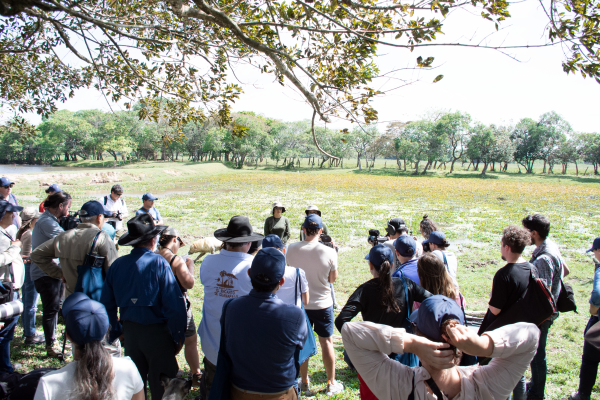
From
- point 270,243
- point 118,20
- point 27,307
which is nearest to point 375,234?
point 270,243

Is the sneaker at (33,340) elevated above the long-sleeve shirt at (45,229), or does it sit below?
below

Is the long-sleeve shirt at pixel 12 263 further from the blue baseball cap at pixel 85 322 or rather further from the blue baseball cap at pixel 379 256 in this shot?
the blue baseball cap at pixel 379 256

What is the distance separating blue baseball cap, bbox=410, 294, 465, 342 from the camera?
1.67 m

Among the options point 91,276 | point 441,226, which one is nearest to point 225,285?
point 91,276

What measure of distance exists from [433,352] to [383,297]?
1.26 metres

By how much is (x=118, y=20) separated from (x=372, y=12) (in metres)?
4.31

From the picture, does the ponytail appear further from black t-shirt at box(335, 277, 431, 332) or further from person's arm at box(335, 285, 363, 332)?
person's arm at box(335, 285, 363, 332)

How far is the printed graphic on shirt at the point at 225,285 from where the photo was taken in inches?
115

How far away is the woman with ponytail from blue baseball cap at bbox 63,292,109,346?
1.66m

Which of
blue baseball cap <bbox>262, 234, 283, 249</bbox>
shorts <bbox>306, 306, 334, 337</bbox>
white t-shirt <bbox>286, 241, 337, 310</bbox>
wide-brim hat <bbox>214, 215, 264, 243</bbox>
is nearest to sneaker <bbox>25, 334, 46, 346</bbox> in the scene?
wide-brim hat <bbox>214, 215, 264, 243</bbox>

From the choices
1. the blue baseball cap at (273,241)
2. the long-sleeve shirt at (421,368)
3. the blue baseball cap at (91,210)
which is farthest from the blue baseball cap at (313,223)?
the blue baseball cap at (91,210)

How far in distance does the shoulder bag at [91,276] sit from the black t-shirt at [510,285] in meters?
3.69

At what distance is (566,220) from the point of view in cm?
→ 1652

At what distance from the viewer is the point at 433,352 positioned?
1.61 meters
